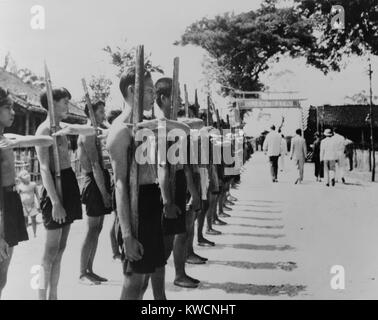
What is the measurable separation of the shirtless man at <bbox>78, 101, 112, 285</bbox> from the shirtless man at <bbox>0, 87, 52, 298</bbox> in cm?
91

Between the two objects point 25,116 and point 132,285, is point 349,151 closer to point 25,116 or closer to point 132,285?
point 25,116

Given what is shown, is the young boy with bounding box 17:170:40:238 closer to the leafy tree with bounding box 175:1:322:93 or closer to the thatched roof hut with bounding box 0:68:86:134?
the leafy tree with bounding box 175:1:322:93

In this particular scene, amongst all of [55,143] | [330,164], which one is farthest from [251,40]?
[330,164]

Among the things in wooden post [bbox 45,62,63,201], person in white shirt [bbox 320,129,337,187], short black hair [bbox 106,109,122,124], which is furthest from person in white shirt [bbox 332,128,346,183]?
wooden post [bbox 45,62,63,201]

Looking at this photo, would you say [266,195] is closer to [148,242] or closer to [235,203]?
[235,203]

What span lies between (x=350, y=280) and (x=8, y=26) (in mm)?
3804

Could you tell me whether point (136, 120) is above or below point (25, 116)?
below

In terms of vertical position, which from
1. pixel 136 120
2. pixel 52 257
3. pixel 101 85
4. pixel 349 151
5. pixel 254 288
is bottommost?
pixel 254 288

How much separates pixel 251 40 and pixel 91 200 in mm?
2528

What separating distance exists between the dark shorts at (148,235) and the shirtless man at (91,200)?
1.33 metres

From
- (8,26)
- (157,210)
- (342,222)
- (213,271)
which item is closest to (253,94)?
(342,222)

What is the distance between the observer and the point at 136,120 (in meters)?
2.72

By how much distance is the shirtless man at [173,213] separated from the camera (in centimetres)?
323

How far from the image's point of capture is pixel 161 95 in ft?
12.0
